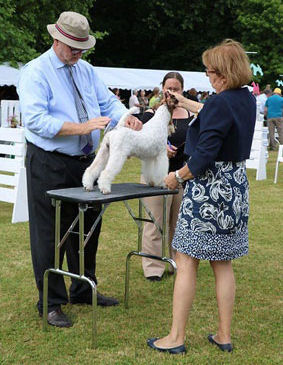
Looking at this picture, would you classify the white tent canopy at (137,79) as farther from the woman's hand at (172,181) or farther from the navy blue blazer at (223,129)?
the navy blue blazer at (223,129)

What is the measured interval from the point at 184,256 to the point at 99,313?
1.08 meters

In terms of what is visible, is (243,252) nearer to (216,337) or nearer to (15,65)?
(216,337)

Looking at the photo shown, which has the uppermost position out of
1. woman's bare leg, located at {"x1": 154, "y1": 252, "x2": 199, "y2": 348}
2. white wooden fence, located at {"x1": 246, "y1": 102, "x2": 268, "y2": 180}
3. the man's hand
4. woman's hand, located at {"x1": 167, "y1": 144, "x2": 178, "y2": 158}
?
the man's hand

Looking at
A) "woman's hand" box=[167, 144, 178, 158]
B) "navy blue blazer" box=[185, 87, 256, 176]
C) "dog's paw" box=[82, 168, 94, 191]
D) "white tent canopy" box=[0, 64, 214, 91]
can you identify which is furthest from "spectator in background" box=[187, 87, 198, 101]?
"white tent canopy" box=[0, 64, 214, 91]

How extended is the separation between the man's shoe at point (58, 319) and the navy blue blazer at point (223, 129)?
4.65ft

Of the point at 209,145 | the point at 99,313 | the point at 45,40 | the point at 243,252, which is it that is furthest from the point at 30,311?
the point at 45,40

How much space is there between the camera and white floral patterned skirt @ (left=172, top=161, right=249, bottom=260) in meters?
3.40

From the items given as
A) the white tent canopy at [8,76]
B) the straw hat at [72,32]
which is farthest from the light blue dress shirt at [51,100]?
the white tent canopy at [8,76]

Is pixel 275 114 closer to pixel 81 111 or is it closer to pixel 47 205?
pixel 81 111

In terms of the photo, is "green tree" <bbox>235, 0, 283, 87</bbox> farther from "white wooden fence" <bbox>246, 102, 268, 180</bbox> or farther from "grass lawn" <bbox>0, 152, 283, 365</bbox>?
"grass lawn" <bbox>0, 152, 283, 365</bbox>

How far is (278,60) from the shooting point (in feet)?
102

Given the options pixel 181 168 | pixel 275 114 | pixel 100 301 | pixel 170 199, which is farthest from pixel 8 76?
pixel 181 168

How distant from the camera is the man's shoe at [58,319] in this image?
4.02m

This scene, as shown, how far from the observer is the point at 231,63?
10.8 ft
